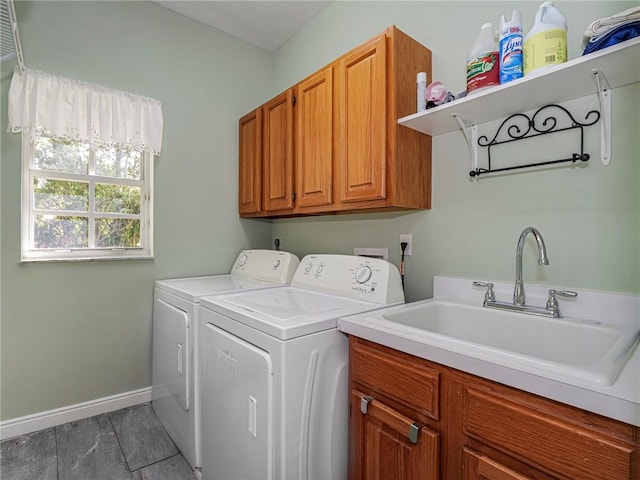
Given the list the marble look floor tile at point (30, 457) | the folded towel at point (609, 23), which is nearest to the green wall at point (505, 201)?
the folded towel at point (609, 23)

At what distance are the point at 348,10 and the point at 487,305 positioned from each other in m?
2.03

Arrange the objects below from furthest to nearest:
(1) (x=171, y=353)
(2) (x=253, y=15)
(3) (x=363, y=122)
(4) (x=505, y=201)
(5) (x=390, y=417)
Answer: (2) (x=253, y=15) → (1) (x=171, y=353) → (3) (x=363, y=122) → (4) (x=505, y=201) → (5) (x=390, y=417)

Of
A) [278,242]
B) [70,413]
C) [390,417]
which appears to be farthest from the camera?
[278,242]

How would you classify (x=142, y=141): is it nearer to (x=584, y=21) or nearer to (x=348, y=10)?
(x=348, y=10)

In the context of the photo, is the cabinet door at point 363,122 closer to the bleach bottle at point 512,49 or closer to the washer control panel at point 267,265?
the bleach bottle at point 512,49

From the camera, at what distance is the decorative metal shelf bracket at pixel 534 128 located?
1.18 m

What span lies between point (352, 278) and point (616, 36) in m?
1.29

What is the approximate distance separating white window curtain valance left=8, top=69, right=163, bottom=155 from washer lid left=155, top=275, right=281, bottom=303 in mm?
930

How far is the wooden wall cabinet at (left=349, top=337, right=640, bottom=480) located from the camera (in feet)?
2.18

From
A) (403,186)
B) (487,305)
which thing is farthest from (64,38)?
(487,305)

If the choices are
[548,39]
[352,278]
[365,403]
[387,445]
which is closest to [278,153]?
[352,278]

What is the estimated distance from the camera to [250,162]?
2547mm

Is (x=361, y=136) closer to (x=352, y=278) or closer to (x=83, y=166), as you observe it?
(x=352, y=278)

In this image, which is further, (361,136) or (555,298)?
(361,136)
